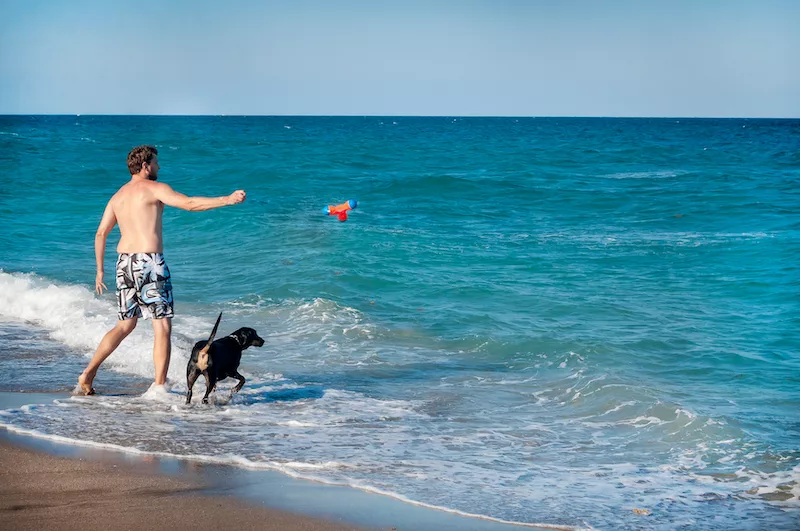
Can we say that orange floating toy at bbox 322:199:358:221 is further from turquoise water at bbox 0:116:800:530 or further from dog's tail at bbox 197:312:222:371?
dog's tail at bbox 197:312:222:371

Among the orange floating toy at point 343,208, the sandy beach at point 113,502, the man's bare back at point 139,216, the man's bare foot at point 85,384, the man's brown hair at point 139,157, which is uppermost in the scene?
the orange floating toy at point 343,208

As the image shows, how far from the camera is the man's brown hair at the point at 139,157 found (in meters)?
6.02

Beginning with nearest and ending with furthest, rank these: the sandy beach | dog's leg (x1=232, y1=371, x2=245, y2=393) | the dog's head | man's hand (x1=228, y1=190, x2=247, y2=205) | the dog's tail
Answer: the sandy beach < man's hand (x1=228, y1=190, x2=247, y2=205) < the dog's tail < dog's leg (x1=232, y1=371, x2=245, y2=393) < the dog's head

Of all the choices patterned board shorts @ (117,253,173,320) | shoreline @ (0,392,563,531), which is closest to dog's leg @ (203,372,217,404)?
patterned board shorts @ (117,253,173,320)

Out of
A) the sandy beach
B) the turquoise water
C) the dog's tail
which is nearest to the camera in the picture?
the sandy beach

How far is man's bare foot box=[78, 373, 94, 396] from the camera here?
634 cm

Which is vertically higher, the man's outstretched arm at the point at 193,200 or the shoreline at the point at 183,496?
the man's outstretched arm at the point at 193,200

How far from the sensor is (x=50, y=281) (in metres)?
11.7

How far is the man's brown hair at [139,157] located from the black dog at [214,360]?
1.19m

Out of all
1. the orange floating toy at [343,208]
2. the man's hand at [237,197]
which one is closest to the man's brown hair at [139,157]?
the man's hand at [237,197]

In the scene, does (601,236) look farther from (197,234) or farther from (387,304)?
(197,234)

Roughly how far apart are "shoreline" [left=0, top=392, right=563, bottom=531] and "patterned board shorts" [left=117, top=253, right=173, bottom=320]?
1212mm

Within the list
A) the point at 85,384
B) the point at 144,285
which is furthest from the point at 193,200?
the point at 85,384

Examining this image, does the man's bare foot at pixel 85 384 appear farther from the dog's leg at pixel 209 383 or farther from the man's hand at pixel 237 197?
the man's hand at pixel 237 197
